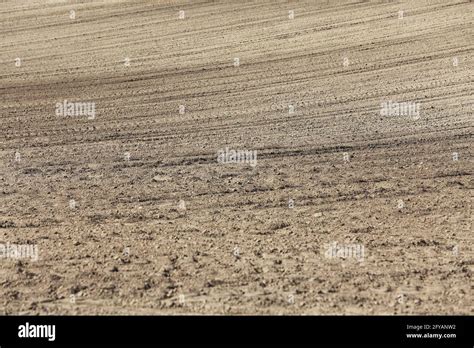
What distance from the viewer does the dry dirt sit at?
247 inches

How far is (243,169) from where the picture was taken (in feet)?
30.0

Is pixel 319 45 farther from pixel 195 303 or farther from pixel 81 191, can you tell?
pixel 195 303

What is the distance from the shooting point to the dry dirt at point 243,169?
6262mm
